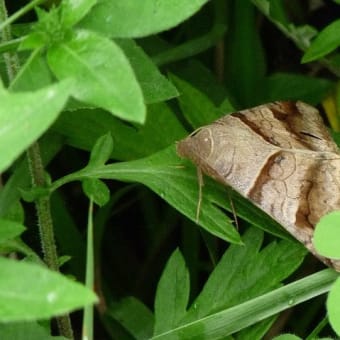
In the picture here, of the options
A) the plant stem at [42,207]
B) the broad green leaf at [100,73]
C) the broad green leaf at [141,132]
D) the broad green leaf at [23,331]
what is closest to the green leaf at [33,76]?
the broad green leaf at [100,73]

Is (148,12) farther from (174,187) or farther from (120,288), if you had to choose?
(120,288)

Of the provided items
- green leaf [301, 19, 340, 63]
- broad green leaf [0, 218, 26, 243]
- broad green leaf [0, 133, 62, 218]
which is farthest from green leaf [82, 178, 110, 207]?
green leaf [301, 19, 340, 63]

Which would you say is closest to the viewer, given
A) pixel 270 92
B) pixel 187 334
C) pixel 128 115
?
pixel 128 115

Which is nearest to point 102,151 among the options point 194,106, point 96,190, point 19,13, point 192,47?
point 96,190

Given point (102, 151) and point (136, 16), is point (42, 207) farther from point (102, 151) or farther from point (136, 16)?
point (136, 16)

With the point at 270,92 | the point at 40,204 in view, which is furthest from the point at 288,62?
the point at 40,204

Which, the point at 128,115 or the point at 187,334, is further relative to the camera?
the point at 187,334
